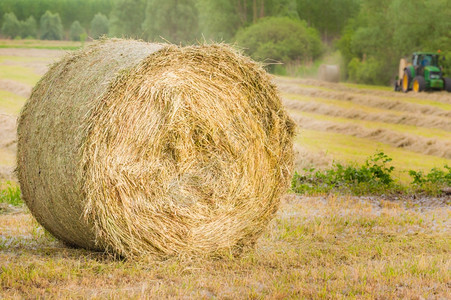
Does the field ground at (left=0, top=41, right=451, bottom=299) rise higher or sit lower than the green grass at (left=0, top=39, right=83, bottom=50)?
lower

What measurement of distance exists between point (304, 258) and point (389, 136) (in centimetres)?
682

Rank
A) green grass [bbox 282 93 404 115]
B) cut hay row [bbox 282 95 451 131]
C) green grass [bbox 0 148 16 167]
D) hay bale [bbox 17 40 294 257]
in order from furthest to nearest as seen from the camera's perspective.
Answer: green grass [bbox 282 93 404 115], cut hay row [bbox 282 95 451 131], green grass [bbox 0 148 16 167], hay bale [bbox 17 40 294 257]

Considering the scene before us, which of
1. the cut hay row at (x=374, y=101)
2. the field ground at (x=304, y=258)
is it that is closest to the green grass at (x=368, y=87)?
the cut hay row at (x=374, y=101)

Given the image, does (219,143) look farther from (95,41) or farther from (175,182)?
(95,41)

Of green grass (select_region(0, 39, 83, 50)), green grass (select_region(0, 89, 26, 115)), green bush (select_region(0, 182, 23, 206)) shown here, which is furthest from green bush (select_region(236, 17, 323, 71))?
green bush (select_region(0, 182, 23, 206))

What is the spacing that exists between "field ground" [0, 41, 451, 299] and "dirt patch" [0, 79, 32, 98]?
2.06 meters

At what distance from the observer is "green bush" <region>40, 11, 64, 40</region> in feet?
40.8

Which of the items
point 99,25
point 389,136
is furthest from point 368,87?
point 99,25

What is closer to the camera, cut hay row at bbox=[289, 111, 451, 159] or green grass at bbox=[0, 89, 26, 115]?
cut hay row at bbox=[289, 111, 451, 159]

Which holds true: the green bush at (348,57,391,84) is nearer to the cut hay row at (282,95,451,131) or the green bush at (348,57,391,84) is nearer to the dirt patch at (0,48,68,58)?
the cut hay row at (282,95,451,131)

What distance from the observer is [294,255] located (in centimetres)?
529

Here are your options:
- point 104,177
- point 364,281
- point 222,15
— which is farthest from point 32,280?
point 222,15

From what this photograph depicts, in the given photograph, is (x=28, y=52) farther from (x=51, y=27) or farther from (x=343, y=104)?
(x=343, y=104)

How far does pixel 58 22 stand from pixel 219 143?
8292 mm
